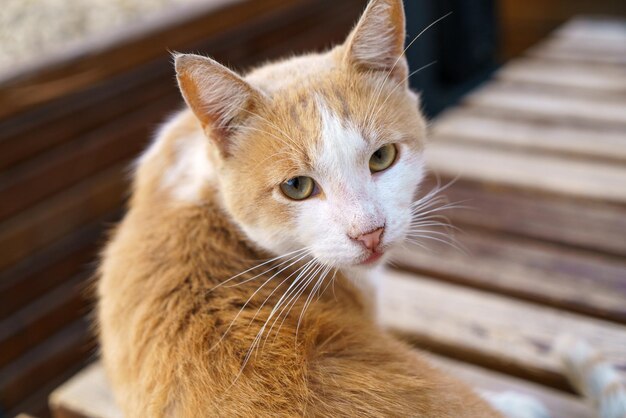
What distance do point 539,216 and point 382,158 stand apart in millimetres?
703

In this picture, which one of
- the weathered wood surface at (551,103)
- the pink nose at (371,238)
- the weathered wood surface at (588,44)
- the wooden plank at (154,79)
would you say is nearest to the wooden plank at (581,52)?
the weathered wood surface at (588,44)

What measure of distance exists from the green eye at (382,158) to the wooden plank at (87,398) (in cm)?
71

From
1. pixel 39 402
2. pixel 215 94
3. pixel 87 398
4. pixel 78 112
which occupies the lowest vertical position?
pixel 39 402

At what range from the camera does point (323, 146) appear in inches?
38.5

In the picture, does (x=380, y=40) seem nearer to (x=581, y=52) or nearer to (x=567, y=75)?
(x=567, y=75)

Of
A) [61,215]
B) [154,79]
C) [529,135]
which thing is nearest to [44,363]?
[61,215]

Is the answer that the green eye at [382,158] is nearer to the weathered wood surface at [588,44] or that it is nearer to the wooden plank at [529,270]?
the wooden plank at [529,270]

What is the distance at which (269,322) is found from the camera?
95 centimetres

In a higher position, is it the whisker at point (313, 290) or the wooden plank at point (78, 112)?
the wooden plank at point (78, 112)

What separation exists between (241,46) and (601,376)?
5.36ft

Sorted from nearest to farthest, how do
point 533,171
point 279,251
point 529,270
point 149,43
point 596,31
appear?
1. point 279,251
2. point 529,270
3. point 533,171
4. point 149,43
5. point 596,31

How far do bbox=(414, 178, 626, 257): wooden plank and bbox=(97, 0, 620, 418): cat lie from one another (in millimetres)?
552

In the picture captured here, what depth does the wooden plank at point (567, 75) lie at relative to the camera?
2094mm

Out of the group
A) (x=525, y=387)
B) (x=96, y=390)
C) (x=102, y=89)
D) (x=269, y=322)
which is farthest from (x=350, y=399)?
(x=102, y=89)
